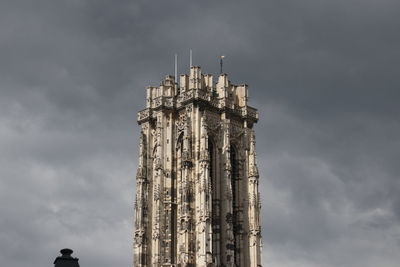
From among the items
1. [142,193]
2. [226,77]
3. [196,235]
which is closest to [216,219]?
[196,235]

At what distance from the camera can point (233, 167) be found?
88.1 meters

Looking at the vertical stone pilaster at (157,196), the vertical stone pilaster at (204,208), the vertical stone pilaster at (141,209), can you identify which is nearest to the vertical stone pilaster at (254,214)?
the vertical stone pilaster at (204,208)

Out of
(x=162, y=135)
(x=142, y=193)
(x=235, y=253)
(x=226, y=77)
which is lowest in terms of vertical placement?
(x=235, y=253)

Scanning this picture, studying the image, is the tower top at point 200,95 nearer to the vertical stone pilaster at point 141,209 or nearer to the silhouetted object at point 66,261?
the vertical stone pilaster at point 141,209

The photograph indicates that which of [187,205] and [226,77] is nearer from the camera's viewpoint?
[187,205]

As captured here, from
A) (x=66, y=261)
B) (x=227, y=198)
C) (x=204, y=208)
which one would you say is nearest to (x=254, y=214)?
(x=227, y=198)

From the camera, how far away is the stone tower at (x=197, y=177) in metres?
82.1

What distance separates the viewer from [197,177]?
273ft

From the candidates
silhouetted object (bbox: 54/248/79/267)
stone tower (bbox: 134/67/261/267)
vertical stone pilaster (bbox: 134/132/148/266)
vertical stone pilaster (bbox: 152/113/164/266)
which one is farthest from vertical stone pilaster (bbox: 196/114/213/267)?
silhouetted object (bbox: 54/248/79/267)

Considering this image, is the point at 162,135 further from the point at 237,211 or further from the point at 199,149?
the point at 237,211

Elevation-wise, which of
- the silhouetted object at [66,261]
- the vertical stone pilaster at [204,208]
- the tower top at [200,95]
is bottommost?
the silhouetted object at [66,261]

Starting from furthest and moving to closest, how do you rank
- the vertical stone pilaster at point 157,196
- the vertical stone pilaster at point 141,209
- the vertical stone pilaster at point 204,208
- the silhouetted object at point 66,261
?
the vertical stone pilaster at point 141,209 < the vertical stone pilaster at point 157,196 < the vertical stone pilaster at point 204,208 < the silhouetted object at point 66,261

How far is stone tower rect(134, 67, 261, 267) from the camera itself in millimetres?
82062

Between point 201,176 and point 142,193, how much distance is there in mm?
7166
